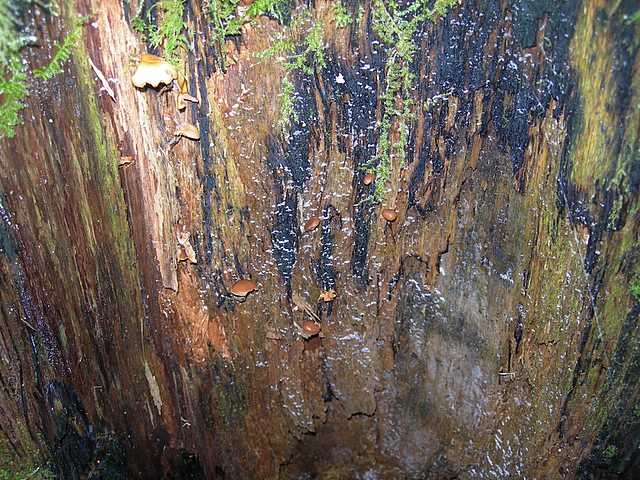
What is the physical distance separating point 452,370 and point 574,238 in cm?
86

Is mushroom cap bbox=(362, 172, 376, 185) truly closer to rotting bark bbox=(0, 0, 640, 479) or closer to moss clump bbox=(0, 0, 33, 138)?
rotting bark bbox=(0, 0, 640, 479)

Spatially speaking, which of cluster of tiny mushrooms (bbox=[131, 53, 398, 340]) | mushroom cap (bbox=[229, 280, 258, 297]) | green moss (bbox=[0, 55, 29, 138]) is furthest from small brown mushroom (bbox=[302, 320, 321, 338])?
green moss (bbox=[0, 55, 29, 138])

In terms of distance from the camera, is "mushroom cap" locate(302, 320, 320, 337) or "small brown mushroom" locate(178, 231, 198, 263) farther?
"mushroom cap" locate(302, 320, 320, 337)

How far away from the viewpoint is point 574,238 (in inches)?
67.6

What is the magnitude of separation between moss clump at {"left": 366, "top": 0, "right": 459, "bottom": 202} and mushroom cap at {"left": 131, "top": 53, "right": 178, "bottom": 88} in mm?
643

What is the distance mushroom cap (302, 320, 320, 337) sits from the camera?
2.25 m

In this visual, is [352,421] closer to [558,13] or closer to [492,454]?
[492,454]

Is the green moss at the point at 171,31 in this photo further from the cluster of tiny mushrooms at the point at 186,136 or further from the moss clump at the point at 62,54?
the moss clump at the point at 62,54

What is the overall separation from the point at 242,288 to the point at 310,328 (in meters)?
0.37

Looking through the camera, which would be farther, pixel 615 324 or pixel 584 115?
pixel 615 324

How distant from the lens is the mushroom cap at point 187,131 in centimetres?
174

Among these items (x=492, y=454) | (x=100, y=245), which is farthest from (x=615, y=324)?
(x=100, y=245)

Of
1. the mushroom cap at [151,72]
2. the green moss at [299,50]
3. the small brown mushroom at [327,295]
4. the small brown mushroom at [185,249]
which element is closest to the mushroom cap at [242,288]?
the small brown mushroom at [185,249]

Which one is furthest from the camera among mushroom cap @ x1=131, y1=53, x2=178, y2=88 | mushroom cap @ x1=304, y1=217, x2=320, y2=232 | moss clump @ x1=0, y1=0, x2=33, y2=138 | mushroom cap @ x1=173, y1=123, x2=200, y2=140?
mushroom cap @ x1=304, y1=217, x2=320, y2=232
